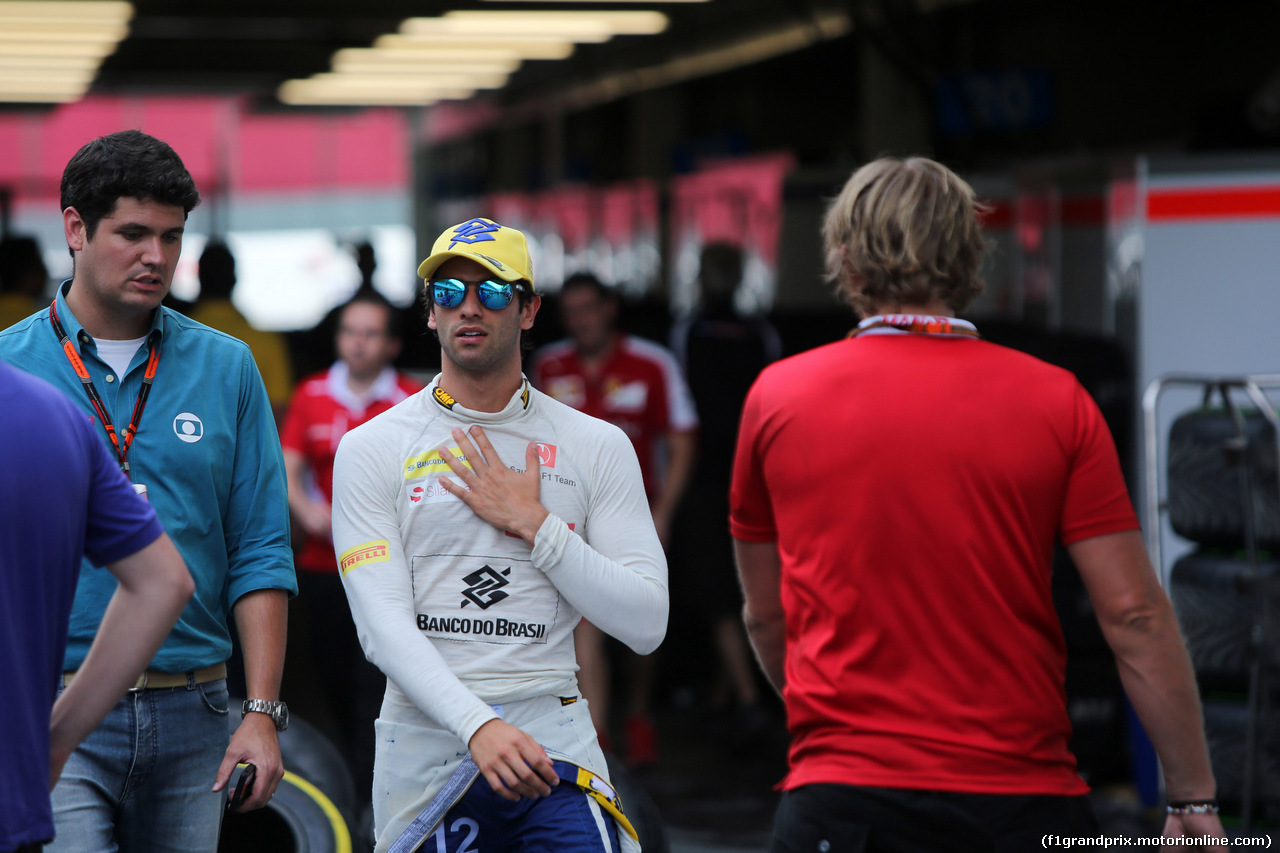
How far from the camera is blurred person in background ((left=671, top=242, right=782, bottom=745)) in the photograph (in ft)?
21.7

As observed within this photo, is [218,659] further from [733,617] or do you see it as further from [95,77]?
[95,77]

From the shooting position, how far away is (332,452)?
493 centimetres

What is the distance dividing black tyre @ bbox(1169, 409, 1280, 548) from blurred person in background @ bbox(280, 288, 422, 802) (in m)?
2.48

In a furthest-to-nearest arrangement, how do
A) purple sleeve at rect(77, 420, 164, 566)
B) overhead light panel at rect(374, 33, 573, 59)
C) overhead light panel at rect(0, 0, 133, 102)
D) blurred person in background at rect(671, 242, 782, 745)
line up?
overhead light panel at rect(374, 33, 573, 59), overhead light panel at rect(0, 0, 133, 102), blurred person in background at rect(671, 242, 782, 745), purple sleeve at rect(77, 420, 164, 566)

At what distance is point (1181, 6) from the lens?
11.8 metres

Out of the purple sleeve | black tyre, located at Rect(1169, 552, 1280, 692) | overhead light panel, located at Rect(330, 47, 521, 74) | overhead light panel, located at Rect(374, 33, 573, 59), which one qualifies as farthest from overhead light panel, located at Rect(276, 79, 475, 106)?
the purple sleeve

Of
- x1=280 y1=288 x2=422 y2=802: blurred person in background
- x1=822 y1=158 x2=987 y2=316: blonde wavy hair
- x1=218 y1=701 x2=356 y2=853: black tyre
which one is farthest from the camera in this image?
x1=280 y1=288 x2=422 y2=802: blurred person in background

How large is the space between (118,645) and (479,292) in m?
0.86

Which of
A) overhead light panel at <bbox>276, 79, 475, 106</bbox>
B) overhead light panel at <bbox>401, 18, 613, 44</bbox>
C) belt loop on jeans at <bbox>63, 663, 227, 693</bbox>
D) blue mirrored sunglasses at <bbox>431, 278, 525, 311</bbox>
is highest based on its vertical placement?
overhead light panel at <bbox>401, 18, 613, 44</bbox>

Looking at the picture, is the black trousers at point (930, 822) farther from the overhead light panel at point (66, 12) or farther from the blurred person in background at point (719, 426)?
the overhead light panel at point (66, 12)

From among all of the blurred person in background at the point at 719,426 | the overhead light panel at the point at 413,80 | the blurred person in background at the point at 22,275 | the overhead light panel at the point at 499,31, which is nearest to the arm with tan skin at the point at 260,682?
the blurred person in background at the point at 719,426

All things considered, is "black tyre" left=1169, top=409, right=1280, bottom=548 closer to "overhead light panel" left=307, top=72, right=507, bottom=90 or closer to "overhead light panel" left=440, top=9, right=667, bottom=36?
"overhead light panel" left=440, top=9, right=667, bottom=36

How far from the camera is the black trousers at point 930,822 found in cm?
211

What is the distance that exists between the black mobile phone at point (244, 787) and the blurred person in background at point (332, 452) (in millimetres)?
2449
